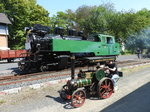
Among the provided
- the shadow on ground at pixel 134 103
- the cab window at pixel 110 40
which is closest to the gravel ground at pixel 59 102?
the shadow on ground at pixel 134 103

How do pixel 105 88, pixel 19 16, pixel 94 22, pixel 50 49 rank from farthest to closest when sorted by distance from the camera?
pixel 94 22, pixel 19 16, pixel 50 49, pixel 105 88

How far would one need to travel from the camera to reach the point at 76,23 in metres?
48.7

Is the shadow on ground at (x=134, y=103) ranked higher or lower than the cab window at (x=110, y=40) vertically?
lower

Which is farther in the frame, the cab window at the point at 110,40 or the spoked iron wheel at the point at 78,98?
the cab window at the point at 110,40

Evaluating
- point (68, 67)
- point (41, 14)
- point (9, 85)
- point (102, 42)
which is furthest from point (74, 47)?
point (41, 14)

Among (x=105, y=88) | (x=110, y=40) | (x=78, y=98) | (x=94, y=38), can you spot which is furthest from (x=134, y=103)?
(x=110, y=40)

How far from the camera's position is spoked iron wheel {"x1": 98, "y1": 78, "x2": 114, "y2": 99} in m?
6.09

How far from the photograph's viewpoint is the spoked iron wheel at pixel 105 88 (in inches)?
240

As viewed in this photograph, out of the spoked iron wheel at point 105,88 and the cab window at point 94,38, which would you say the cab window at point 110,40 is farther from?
the spoked iron wheel at point 105,88

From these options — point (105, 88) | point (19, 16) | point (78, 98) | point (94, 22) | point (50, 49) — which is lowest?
point (78, 98)

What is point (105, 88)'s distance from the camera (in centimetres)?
629

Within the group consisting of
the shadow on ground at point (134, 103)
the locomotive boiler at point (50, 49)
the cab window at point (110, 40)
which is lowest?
the shadow on ground at point (134, 103)

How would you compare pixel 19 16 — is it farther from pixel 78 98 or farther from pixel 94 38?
pixel 78 98

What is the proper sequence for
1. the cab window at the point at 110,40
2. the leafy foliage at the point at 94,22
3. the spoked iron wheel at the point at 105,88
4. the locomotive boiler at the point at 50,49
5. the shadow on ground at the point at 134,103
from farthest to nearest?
1. the leafy foliage at the point at 94,22
2. the cab window at the point at 110,40
3. the locomotive boiler at the point at 50,49
4. the spoked iron wheel at the point at 105,88
5. the shadow on ground at the point at 134,103
